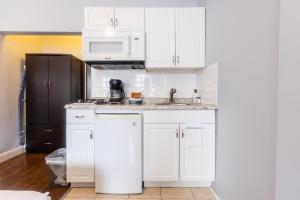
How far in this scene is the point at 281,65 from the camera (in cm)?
98

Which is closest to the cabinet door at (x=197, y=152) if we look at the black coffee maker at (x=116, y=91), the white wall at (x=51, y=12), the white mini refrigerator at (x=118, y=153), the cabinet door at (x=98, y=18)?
the white mini refrigerator at (x=118, y=153)

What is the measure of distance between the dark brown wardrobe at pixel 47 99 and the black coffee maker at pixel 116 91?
1.37 meters

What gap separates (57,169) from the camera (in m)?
2.48

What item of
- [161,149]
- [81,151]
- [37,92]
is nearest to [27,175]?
[81,151]

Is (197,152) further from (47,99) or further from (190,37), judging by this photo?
(47,99)

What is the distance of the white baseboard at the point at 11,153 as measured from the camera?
10.9 ft

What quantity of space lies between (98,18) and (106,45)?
1.18ft

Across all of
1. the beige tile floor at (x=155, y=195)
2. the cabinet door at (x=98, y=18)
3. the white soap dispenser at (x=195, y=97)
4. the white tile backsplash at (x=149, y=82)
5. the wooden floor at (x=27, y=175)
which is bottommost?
the wooden floor at (x=27, y=175)

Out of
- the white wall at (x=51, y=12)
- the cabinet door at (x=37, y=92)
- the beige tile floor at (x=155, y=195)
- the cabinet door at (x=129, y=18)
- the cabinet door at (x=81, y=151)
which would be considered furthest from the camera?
the cabinet door at (x=37, y=92)

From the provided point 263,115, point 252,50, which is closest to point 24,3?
point 252,50

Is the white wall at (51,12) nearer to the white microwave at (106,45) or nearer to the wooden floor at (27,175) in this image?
the white microwave at (106,45)

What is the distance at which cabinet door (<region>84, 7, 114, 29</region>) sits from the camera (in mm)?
2576

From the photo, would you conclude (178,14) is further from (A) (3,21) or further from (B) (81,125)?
(A) (3,21)

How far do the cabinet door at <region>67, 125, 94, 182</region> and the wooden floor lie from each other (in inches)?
12.2
